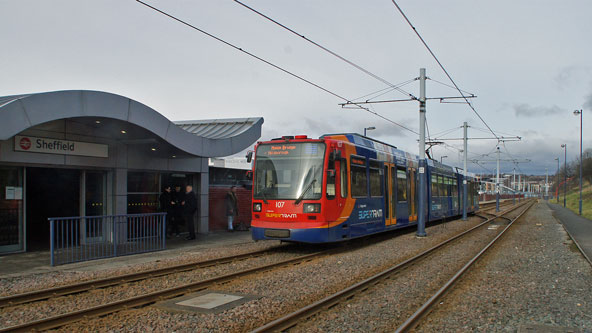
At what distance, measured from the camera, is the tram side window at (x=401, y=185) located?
17.0 metres

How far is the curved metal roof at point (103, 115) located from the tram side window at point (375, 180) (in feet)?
16.7

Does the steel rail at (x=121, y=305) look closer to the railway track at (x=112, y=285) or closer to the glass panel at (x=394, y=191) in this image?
the railway track at (x=112, y=285)

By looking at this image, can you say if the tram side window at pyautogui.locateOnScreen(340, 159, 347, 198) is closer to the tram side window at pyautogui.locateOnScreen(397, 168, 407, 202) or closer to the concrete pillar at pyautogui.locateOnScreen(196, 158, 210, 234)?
the tram side window at pyautogui.locateOnScreen(397, 168, 407, 202)

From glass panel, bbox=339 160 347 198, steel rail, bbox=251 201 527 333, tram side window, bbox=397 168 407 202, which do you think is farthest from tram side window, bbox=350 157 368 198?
steel rail, bbox=251 201 527 333

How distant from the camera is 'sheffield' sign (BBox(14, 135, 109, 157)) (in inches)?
472

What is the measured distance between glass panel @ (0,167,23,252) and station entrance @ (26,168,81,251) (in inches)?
100

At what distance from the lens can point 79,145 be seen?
44.0ft

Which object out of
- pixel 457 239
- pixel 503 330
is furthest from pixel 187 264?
pixel 457 239

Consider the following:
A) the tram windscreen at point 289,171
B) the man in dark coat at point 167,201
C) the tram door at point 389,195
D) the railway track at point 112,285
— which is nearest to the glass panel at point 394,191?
the tram door at point 389,195

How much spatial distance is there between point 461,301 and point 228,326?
12.3 ft

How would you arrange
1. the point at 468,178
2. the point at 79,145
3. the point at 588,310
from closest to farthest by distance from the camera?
the point at 588,310 → the point at 79,145 → the point at 468,178

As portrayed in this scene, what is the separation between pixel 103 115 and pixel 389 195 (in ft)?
29.5

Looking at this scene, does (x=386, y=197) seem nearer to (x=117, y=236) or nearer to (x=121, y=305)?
(x=117, y=236)

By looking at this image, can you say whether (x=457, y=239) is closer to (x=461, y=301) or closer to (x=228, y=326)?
(x=461, y=301)
